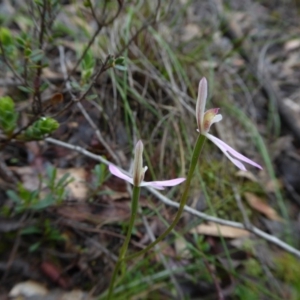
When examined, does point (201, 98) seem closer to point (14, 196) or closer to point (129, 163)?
point (14, 196)

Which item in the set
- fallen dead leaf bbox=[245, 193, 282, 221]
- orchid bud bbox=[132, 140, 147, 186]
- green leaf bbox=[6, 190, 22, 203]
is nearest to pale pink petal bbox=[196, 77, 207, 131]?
orchid bud bbox=[132, 140, 147, 186]

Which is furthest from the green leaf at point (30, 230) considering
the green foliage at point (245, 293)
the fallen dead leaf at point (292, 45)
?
the fallen dead leaf at point (292, 45)

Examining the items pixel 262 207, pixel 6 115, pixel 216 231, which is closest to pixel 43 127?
pixel 6 115

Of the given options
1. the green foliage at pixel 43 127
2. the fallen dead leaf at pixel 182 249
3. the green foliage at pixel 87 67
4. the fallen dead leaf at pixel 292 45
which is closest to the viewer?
the green foliage at pixel 43 127

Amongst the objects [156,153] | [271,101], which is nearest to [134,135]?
[156,153]

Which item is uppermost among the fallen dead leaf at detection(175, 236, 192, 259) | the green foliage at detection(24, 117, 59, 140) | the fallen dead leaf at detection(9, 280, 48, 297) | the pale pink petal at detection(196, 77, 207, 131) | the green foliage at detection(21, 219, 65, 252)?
the pale pink petal at detection(196, 77, 207, 131)

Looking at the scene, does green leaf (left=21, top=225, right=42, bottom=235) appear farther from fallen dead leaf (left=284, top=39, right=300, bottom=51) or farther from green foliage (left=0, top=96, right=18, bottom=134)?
fallen dead leaf (left=284, top=39, right=300, bottom=51)

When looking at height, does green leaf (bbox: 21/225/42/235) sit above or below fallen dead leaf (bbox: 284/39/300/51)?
above

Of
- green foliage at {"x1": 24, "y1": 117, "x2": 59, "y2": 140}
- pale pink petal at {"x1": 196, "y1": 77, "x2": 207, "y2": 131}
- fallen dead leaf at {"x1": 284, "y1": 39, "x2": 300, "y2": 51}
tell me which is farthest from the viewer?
fallen dead leaf at {"x1": 284, "y1": 39, "x2": 300, "y2": 51}

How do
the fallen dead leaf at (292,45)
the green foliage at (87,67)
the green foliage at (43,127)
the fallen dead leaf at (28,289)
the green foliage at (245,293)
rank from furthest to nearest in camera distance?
the fallen dead leaf at (292,45) → the green foliage at (245,293) → the fallen dead leaf at (28,289) → the green foliage at (87,67) → the green foliage at (43,127)

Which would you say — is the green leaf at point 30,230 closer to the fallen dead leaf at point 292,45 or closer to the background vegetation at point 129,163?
the background vegetation at point 129,163
